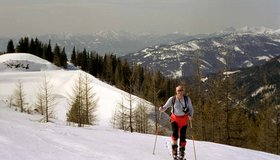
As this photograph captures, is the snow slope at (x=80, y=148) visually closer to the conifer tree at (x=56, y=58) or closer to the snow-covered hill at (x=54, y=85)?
the snow-covered hill at (x=54, y=85)

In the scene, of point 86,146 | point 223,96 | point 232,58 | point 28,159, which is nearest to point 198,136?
point 223,96

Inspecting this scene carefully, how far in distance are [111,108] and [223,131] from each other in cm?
4187

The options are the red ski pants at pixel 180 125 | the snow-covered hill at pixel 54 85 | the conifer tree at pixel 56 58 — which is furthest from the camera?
the conifer tree at pixel 56 58

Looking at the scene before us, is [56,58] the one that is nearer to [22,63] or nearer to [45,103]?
[22,63]

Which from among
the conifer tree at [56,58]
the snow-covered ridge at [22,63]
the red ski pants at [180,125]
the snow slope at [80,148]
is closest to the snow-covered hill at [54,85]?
the snow-covered ridge at [22,63]

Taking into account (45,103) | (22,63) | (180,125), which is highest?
(22,63)

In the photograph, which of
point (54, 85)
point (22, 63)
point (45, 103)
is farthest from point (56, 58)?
point (45, 103)

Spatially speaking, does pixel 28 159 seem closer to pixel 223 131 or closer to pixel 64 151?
pixel 64 151

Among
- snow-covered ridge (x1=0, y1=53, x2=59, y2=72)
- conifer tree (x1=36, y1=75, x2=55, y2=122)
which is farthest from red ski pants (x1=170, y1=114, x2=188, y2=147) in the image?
snow-covered ridge (x1=0, y1=53, x2=59, y2=72)

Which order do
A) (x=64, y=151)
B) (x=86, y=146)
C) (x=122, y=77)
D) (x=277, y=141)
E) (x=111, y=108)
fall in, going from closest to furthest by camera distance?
(x=64, y=151) → (x=86, y=146) → (x=277, y=141) → (x=111, y=108) → (x=122, y=77)

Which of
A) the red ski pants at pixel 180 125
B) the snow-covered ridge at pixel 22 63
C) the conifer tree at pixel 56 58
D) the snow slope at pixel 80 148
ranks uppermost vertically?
the conifer tree at pixel 56 58

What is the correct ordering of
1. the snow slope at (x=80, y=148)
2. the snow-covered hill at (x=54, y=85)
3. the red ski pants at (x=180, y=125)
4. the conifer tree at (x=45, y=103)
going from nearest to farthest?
1. the snow slope at (x=80, y=148)
2. the red ski pants at (x=180, y=125)
3. the conifer tree at (x=45, y=103)
4. the snow-covered hill at (x=54, y=85)

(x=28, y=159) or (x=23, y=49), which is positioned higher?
(x=23, y=49)

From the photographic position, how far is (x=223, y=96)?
3869 centimetres
